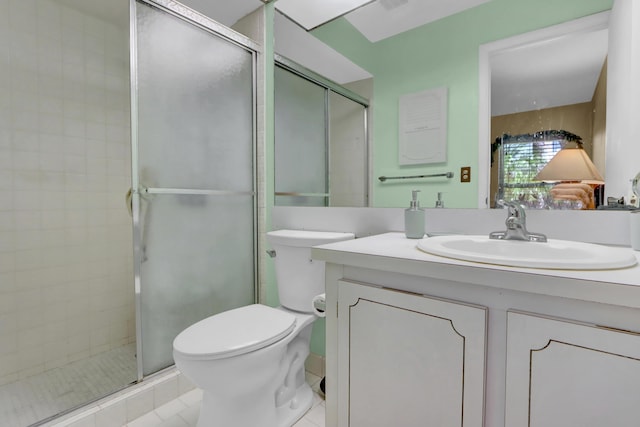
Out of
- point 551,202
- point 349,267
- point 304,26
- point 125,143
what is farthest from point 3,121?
point 551,202

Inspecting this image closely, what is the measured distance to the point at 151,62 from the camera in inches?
56.6

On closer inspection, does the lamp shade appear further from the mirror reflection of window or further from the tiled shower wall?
the tiled shower wall

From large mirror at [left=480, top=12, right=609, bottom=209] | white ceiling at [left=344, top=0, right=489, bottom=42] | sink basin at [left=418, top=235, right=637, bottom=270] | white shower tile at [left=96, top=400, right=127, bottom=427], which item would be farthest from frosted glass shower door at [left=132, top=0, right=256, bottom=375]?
large mirror at [left=480, top=12, right=609, bottom=209]

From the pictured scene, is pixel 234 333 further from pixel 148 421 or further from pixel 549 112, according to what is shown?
pixel 549 112

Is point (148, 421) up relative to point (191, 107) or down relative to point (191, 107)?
down

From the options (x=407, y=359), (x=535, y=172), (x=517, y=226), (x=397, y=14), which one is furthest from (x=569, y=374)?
(x=397, y=14)

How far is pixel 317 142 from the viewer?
175cm

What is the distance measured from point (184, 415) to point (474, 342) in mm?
1381

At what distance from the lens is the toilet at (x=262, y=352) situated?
3.63 ft

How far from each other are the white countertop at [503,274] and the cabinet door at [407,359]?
7 centimetres

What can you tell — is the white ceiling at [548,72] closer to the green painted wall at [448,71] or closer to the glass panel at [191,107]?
the green painted wall at [448,71]

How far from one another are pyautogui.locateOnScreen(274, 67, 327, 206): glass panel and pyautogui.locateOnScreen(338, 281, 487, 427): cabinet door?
0.92 metres

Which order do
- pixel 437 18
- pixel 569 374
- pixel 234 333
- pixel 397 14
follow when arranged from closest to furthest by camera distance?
pixel 569 374, pixel 234 333, pixel 437 18, pixel 397 14

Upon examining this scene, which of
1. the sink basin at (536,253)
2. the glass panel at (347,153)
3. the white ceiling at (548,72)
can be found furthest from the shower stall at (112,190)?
the white ceiling at (548,72)
